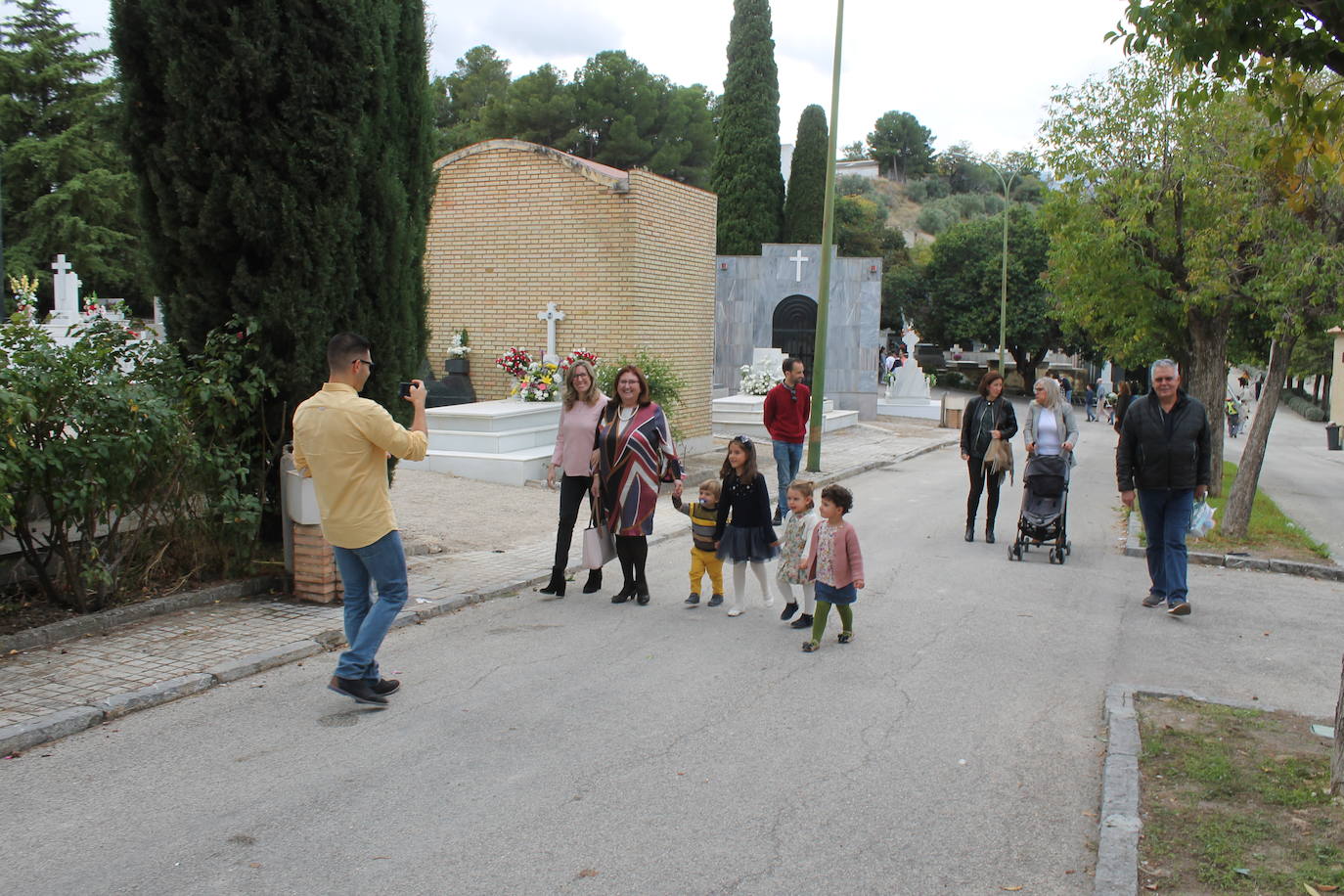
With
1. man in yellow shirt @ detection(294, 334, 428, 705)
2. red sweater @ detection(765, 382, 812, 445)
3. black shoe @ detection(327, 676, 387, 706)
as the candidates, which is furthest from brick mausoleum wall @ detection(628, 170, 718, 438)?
black shoe @ detection(327, 676, 387, 706)

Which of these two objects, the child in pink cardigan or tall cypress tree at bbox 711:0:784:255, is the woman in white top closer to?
the child in pink cardigan

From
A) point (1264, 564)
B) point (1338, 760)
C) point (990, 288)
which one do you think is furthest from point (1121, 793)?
point (990, 288)

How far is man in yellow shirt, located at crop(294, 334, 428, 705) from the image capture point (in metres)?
5.40

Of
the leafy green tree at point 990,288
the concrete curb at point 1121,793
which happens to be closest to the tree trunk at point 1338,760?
the concrete curb at point 1121,793

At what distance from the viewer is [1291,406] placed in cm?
5106

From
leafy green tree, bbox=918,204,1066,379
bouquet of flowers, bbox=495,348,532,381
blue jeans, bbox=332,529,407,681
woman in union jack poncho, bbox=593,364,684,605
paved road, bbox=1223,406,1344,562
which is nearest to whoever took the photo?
blue jeans, bbox=332,529,407,681

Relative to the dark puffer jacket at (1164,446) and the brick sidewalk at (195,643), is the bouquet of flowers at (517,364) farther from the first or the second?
the dark puffer jacket at (1164,446)

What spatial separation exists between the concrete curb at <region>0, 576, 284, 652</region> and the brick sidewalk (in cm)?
5

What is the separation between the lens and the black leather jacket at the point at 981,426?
1130cm

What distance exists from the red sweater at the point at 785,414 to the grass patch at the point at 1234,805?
6465 mm

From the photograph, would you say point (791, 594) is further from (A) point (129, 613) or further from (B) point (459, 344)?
(B) point (459, 344)

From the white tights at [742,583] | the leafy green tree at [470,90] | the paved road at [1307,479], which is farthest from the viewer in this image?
the leafy green tree at [470,90]

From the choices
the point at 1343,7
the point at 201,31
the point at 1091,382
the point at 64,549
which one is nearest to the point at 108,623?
the point at 64,549

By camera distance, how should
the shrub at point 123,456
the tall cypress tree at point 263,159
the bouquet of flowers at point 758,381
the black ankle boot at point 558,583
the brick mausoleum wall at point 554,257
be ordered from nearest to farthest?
the shrub at point 123,456 < the tall cypress tree at point 263,159 < the black ankle boot at point 558,583 < the brick mausoleum wall at point 554,257 < the bouquet of flowers at point 758,381
